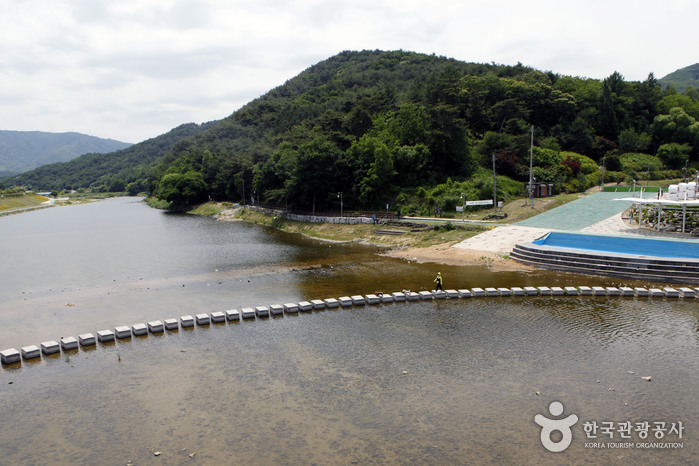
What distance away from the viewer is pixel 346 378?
15.9 m

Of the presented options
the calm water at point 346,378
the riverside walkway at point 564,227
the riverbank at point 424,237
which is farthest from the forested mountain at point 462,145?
the calm water at point 346,378

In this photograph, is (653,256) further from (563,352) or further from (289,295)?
(289,295)

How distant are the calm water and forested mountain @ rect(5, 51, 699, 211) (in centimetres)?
3336

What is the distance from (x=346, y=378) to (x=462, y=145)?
51.8 m

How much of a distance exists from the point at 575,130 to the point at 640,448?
244 feet

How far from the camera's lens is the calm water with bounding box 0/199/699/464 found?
12.1 metres

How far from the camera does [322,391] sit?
15047 mm

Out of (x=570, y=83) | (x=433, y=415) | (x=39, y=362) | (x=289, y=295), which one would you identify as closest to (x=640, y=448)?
(x=433, y=415)

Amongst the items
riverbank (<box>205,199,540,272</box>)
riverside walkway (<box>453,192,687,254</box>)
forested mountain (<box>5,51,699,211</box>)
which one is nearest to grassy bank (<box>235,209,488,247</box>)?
riverbank (<box>205,199,540,272</box>)

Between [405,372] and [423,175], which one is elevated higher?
[423,175]

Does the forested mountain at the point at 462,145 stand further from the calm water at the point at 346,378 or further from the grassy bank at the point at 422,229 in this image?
the calm water at the point at 346,378

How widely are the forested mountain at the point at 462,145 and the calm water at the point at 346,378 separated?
109 ft

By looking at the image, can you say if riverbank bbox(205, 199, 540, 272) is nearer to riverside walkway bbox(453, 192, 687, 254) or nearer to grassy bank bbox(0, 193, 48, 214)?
riverside walkway bbox(453, 192, 687, 254)

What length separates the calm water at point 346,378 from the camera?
12148 millimetres
